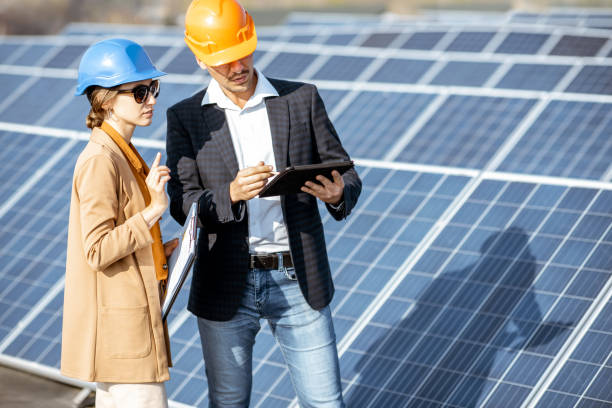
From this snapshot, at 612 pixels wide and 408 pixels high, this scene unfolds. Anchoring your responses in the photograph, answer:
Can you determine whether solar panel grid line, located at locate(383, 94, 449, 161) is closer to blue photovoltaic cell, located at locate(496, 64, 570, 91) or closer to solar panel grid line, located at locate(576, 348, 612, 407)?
blue photovoltaic cell, located at locate(496, 64, 570, 91)

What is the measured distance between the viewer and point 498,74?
827 cm

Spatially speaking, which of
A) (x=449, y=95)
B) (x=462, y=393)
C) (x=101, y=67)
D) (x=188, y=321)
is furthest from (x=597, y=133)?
(x=101, y=67)

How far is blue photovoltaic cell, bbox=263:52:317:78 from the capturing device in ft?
31.4

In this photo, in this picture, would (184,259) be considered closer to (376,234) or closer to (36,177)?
(376,234)

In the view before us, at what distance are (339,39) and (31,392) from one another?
6574mm

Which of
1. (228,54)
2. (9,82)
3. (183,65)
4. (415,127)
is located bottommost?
(415,127)

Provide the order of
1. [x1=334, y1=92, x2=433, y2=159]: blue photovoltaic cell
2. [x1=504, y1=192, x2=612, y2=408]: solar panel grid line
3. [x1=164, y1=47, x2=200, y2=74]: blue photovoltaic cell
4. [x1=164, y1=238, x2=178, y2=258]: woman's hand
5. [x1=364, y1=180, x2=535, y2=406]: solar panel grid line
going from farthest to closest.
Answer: [x1=164, y1=47, x2=200, y2=74]: blue photovoltaic cell, [x1=334, y1=92, x2=433, y2=159]: blue photovoltaic cell, [x1=364, y1=180, x2=535, y2=406]: solar panel grid line, [x1=504, y1=192, x2=612, y2=408]: solar panel grid line, [x1=164, y1=238, x2=178, y2=258]: woman's hand

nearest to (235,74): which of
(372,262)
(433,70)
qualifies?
(372,262)

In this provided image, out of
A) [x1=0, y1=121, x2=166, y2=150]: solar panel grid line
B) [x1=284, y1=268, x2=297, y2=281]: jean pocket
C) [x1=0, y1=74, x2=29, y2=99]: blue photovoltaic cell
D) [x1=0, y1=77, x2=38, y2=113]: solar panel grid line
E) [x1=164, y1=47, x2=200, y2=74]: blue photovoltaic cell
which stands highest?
[x1=284, y1=268, x2=297, y2=281]: jean pocket

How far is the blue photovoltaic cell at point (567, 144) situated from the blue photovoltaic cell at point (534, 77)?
0.44 metres

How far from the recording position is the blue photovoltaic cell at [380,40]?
34.0 feet

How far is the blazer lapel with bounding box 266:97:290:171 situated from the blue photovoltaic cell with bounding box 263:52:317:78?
18.0 ft

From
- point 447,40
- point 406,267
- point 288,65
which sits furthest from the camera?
point 447,40

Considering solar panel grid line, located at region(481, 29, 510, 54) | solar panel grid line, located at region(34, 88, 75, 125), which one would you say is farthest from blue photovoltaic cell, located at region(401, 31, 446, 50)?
solar panel grid line, located at region(34, 88, 75, 125)
